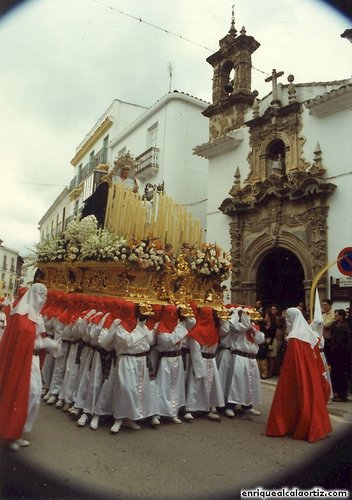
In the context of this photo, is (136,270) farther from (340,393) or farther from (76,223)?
(340,393)

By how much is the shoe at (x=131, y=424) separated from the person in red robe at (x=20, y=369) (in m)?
1.14

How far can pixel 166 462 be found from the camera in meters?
3.65

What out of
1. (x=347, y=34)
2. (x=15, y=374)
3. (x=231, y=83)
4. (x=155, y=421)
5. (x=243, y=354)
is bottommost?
(x=155, y=421)

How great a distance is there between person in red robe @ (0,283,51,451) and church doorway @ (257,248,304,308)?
8316mm

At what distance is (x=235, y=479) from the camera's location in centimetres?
335

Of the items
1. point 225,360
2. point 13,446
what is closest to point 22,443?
point 13,446

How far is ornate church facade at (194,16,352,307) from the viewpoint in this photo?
372 inches

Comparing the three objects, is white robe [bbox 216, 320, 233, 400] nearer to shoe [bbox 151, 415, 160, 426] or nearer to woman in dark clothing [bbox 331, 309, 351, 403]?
shoe [bbox 151, 415, 160, 426]

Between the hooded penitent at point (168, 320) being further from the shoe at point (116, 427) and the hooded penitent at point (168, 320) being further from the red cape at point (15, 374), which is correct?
the red cape at point (15, 374)

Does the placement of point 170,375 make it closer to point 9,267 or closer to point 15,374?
point 15,374

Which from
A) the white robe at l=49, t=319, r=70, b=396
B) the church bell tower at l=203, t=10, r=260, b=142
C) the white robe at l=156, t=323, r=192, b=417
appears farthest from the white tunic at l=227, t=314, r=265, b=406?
the church bell tower at l=203, t=10, r=260, b=142

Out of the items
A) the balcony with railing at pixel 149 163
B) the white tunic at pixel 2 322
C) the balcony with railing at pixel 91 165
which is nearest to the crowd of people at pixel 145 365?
the white tunic at pixel 2 322

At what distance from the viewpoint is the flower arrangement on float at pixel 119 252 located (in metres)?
5.37

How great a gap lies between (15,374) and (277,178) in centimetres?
866
